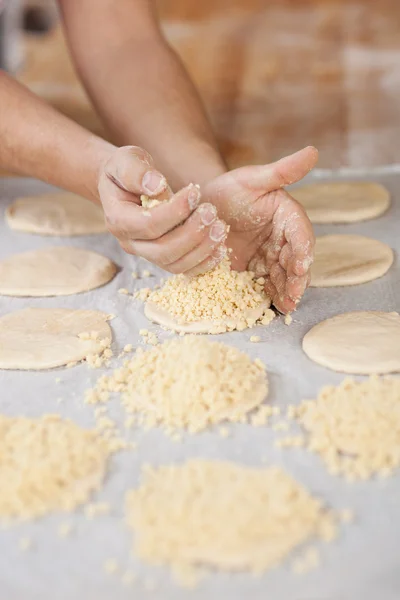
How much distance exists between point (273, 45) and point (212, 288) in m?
1.85

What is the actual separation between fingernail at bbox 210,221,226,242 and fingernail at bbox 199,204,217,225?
0.02 metres

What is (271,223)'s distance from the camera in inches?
57.2

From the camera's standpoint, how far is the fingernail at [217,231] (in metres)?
1.27

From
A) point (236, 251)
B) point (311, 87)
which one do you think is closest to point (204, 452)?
point (236, 251)

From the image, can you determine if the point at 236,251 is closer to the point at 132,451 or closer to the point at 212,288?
the point at 212,288

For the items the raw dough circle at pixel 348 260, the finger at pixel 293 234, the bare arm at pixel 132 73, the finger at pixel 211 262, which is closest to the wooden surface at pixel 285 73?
the bare arm at pixel 132 73

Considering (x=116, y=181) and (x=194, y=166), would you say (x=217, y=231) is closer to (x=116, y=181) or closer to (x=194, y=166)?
(x=116, y=181)

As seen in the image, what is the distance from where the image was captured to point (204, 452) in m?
1.09

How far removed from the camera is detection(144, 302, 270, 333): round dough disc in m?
1.39

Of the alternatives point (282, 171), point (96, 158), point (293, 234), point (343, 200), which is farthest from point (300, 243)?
point (343, 200)

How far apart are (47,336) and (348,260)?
0.69 metres

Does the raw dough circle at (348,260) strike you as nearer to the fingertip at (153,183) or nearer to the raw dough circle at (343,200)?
the raw dough circle at (343,200)

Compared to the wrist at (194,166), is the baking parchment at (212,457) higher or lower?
lower

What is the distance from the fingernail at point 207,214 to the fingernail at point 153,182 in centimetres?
8
